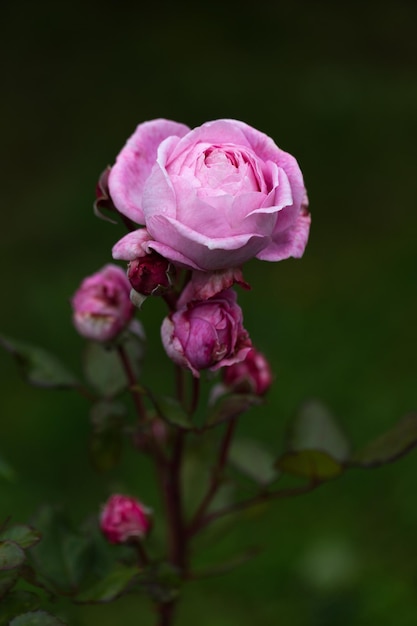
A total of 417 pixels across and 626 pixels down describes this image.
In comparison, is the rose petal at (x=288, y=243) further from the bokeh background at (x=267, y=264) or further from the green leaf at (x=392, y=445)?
the bokeh background at (x=267, y=264)

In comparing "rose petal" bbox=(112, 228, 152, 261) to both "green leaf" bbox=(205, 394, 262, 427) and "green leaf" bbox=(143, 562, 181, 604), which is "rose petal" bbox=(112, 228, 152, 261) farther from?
"green leaf" bbox=(143, 562, 181, 604)

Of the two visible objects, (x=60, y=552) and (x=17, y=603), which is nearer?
(x=17, y=603)

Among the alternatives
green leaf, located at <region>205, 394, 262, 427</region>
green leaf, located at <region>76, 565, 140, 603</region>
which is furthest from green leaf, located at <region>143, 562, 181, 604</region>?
green leaf, located at <region>205, 394, 262, 427</region>

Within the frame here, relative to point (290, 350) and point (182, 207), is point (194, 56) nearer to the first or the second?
point (290, 350)

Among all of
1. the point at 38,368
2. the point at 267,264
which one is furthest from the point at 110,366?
the point at 267,264

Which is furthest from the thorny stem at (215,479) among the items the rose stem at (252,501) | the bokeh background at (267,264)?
the bokeh background at (267,264)

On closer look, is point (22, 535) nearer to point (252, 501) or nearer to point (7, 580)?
point (7, 580)
